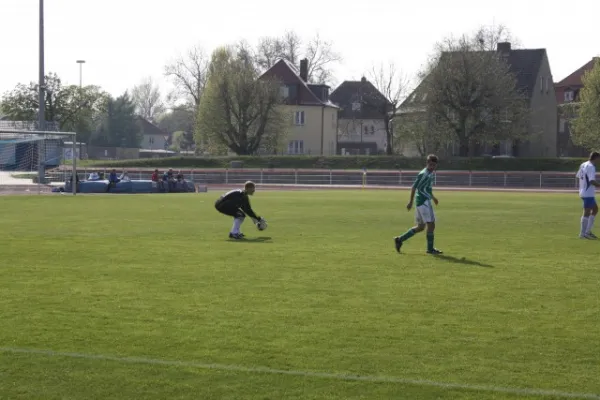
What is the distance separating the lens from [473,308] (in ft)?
31.9

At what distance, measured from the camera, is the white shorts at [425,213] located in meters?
15.3

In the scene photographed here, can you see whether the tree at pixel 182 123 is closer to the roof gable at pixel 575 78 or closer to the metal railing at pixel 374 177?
the metal railing at pixel 374 177

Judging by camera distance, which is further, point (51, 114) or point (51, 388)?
point (51, 114)

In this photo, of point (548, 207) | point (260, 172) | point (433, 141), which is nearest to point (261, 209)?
point (548, 207)

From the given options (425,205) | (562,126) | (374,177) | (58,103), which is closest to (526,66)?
(562,126)

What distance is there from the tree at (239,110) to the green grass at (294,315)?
5827 cm

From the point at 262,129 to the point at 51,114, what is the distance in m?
18.3

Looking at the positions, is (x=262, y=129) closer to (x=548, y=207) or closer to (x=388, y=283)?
(x=548, y=207)

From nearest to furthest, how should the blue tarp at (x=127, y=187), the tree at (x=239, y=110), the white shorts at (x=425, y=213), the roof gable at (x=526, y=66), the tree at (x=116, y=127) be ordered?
1. the white shorts at (x=425, y=213)
2. the blue tarp at (x=127, y=187)
3. the tree at (x=239, y=110)
4. the roof gable at (x=526, y=66)
5. the tree at (x=116, y=127)

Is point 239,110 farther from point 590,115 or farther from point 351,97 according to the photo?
point 351,97

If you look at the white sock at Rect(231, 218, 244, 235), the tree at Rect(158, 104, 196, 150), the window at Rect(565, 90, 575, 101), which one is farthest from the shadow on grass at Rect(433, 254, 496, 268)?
the window at Rect(565, 90, 575, 101)

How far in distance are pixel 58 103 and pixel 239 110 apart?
15778 mm

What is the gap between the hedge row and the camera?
68188 millimetres

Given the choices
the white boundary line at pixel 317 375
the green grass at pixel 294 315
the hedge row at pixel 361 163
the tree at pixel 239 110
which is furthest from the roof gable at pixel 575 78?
the white boundary line at pixel 317 375
